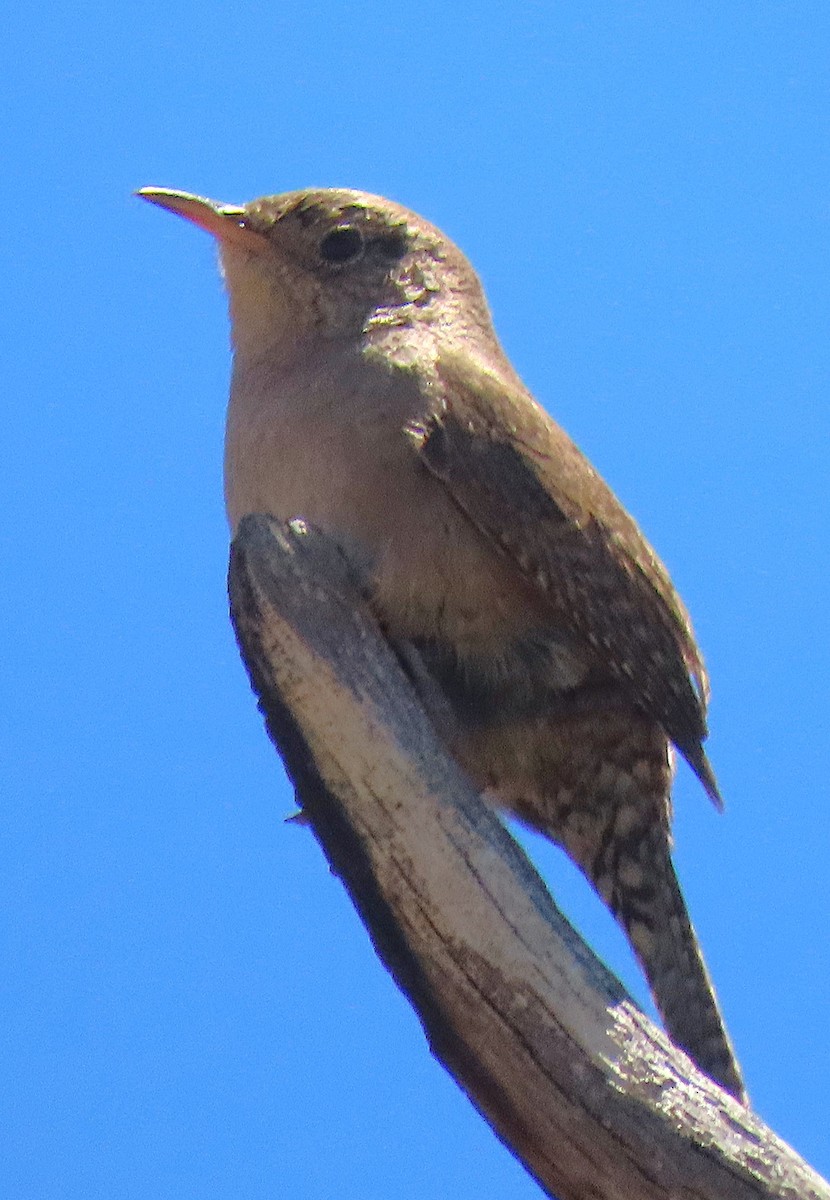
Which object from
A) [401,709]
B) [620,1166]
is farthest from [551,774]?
[620,1166]

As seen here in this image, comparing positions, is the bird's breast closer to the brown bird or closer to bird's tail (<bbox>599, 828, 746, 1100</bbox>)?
the brown bird

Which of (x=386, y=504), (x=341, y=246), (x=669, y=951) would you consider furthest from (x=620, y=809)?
(x=341, y=246)

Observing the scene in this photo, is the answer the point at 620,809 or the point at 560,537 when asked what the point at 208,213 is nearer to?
the point at 560,537

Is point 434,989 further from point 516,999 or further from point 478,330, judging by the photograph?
Result: point 478,330

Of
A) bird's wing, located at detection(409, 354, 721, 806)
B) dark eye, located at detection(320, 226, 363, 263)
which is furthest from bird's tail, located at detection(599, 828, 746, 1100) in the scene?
dark eye, located at detection(320, 226, 363, 263)

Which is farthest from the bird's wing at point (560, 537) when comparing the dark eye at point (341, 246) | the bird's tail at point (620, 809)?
the dark eye at point (341, 246)
